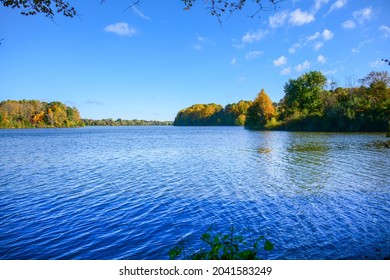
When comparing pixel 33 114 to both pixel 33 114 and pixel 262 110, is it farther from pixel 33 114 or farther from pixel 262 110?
pixel 262 110

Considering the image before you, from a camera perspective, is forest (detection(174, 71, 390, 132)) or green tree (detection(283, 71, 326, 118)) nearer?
forest (detection(174, 71, 390, 132))

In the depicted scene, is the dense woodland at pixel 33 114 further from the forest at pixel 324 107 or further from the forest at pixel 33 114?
the forest at pixel 324 107

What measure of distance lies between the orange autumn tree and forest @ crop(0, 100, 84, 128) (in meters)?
106

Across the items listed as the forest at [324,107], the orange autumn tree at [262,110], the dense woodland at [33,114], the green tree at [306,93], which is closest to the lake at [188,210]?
the forest at [324,107]

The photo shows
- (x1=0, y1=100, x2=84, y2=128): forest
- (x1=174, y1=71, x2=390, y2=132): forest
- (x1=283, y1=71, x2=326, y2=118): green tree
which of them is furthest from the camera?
(x1=0, y1=100, x2=84, y2=128): forest

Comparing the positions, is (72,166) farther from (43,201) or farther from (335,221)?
(335,221)

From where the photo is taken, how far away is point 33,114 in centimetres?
14825

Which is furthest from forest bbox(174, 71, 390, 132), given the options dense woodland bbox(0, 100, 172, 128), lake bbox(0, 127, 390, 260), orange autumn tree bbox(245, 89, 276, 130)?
dense woodland bbox(0, 100, 172, 128)

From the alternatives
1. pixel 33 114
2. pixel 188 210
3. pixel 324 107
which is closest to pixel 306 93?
pixel 324 107

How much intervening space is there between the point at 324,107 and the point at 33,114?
13067cm

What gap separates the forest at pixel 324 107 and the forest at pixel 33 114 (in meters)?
103

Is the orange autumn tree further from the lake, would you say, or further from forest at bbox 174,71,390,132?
the lake

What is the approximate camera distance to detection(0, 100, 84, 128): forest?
455ft
